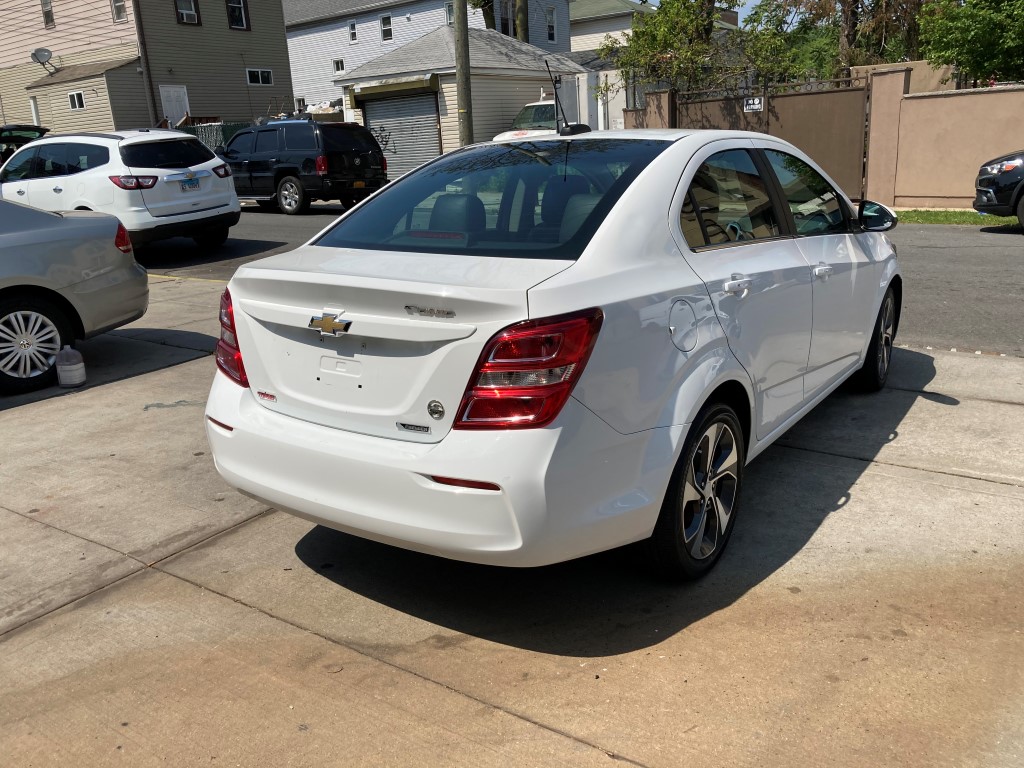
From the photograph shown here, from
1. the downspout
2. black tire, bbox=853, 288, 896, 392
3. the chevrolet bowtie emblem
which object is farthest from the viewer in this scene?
the downspout

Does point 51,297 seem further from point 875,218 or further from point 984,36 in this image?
point 984,36

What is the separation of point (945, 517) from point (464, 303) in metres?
2.57

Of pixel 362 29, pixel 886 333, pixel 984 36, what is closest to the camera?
pixel 886 333

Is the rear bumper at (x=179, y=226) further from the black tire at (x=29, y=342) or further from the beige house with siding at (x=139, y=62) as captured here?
the beige house with siding at (x=139, y=62)

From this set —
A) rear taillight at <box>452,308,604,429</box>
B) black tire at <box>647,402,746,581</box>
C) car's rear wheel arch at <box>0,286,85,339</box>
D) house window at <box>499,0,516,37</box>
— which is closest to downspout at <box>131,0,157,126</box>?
house window at <box>499,0,516,37</box>

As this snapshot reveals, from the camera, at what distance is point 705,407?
355cm

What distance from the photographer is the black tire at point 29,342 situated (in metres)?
6.72

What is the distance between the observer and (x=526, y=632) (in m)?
3.47

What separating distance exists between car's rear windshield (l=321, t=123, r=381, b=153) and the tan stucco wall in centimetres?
1043

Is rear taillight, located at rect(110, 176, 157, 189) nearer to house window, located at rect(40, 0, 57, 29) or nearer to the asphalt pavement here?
the asphalt pavement

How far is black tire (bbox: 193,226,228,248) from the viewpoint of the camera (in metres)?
14.0

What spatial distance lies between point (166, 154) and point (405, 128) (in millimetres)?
15985

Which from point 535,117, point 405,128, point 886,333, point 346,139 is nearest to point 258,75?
point 405,128

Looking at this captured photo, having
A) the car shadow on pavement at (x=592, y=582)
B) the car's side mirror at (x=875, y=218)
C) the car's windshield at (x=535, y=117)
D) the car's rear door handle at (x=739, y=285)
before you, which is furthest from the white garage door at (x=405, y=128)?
the car's rear door handle at (x=739, y=285)
